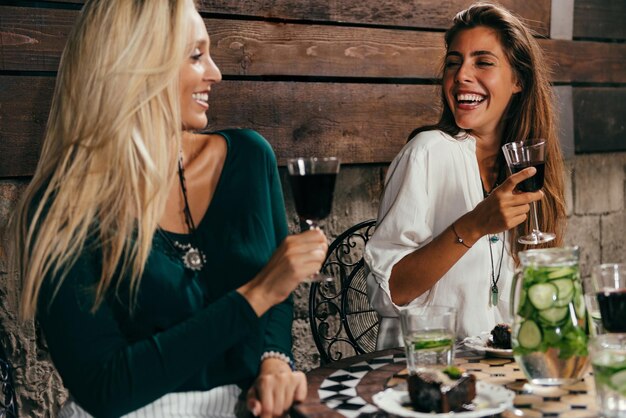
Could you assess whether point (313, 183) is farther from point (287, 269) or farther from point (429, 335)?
point (429, 335)

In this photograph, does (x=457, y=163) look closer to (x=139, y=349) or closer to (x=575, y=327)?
(x=575, y=327)

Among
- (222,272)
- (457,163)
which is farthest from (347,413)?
(457,163)

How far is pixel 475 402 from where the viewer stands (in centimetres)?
149

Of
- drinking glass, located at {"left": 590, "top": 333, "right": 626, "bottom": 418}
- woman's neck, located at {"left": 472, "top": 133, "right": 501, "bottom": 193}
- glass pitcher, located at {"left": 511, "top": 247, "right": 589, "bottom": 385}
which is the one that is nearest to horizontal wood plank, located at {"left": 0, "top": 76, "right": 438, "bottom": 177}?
woman's neck, located at {"left": 472, "top": 133, "right": 501, "bottom": 193}

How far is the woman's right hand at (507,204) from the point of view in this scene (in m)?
2.10

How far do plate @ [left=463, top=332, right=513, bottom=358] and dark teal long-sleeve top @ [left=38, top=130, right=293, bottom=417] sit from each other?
425 mm

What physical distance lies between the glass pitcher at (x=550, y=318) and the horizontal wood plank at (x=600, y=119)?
2.67 metres

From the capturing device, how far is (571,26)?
401 centimetres

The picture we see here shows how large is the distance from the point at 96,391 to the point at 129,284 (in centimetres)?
23

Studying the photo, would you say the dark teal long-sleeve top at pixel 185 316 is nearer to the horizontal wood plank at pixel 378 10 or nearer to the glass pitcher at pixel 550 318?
the glass pitcher at pixel 550 318

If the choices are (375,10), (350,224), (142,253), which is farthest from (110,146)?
(375,10)

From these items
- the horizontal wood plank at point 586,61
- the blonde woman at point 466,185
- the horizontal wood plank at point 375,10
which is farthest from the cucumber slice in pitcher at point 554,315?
the horizontal wood plank at point 586,61

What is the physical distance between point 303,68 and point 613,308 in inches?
70.8

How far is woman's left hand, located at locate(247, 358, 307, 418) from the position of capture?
1.63m
